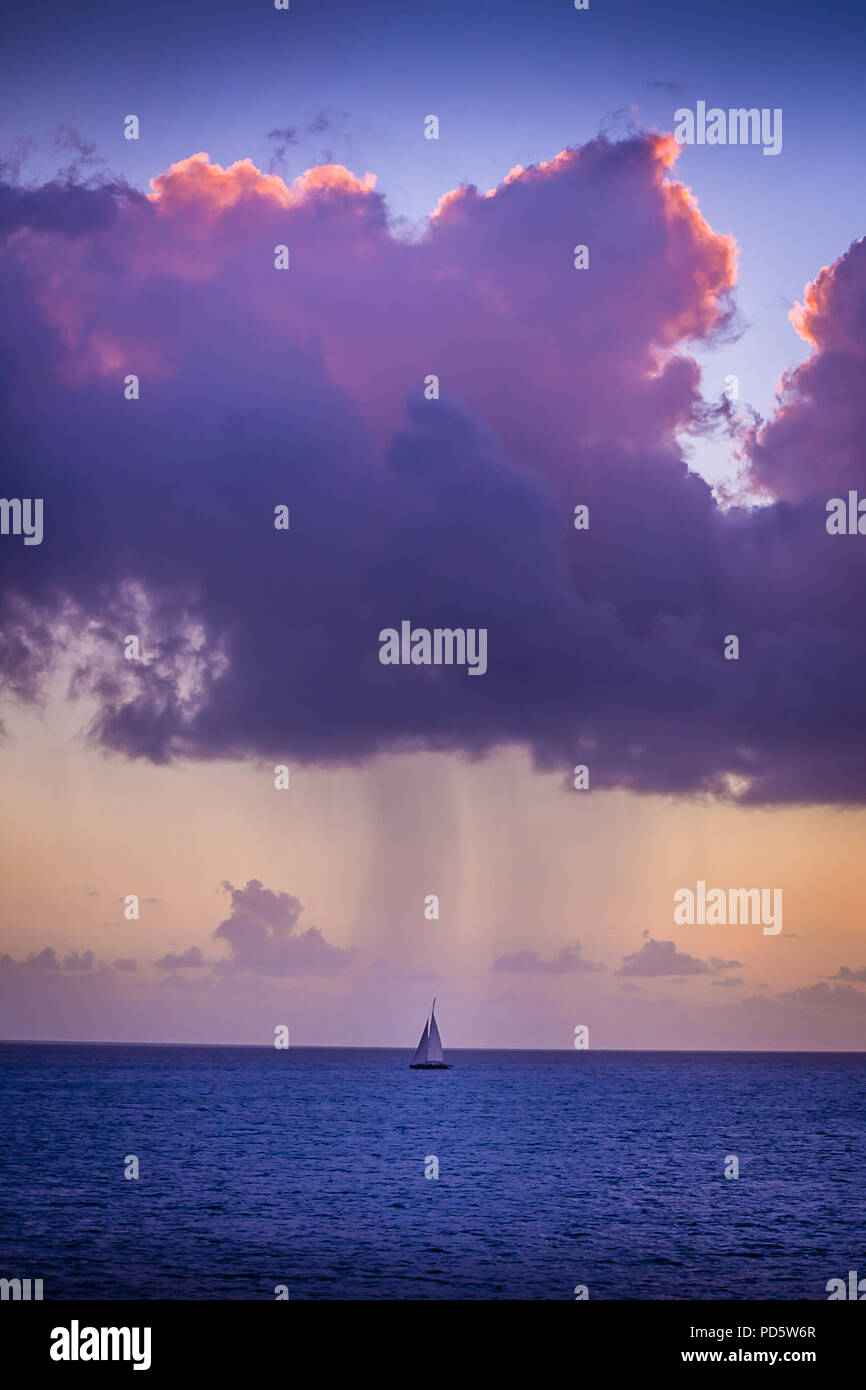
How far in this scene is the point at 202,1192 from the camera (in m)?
77.7

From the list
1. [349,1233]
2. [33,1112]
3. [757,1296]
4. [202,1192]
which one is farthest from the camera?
[33,1112]

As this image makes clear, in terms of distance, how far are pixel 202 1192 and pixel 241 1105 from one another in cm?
10814

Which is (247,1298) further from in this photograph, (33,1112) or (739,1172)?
(33,1112)

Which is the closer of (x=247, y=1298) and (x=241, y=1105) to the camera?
(x=247, y=1298)

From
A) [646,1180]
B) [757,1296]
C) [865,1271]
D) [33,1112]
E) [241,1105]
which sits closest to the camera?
[757,1296]

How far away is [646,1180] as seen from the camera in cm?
8944
